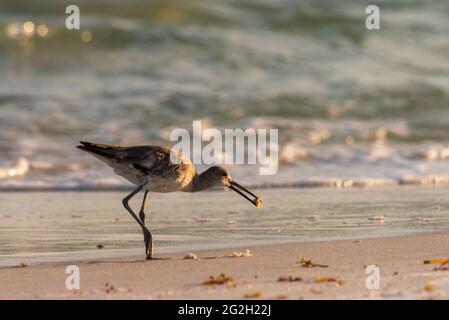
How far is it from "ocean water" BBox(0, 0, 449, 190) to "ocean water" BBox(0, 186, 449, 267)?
0.84 meters

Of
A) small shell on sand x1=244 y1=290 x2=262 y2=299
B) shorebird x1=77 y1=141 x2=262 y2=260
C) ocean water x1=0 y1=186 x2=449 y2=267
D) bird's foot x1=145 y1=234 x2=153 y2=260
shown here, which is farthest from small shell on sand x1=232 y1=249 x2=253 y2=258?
small shell on sand x1=244 y1=290 x2=262 y2=299

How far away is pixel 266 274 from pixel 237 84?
9.34 metres

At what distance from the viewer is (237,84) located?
49.5ft

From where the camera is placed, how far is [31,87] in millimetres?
14766

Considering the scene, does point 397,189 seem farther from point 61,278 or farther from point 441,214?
point 61,278

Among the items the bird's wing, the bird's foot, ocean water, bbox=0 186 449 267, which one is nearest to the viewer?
the bird's foot

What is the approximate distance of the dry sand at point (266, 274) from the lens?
5273 mm

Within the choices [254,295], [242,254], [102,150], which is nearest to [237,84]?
[102,150]

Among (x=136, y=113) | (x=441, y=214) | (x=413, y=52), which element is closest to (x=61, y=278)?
(x=441, y=214)

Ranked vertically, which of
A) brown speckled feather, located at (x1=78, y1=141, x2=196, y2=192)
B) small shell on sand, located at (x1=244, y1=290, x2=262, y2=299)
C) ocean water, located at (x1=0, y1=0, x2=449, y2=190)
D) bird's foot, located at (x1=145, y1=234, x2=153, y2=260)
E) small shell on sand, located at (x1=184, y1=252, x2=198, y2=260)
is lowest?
small shell on sand, located at (x1=244, y1=290, x2=262, y2=299)

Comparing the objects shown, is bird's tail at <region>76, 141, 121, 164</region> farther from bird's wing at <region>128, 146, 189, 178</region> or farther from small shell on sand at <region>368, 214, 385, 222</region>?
small shell on sand at <region>368, 214, 385, 222</region>

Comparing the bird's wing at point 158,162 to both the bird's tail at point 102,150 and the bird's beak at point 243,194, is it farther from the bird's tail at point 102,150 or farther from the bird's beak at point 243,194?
the bird's beak at point 243,194

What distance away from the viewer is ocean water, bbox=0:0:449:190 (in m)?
11.8

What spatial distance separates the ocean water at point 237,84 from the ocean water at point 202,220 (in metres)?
0.84
